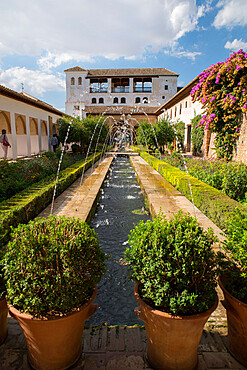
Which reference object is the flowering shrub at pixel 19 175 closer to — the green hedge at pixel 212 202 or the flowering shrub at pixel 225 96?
the green hedge at pixel 212 202

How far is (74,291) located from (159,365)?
75 cm

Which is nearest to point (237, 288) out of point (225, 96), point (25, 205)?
point (25, 205)

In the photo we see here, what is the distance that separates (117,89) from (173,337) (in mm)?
48544

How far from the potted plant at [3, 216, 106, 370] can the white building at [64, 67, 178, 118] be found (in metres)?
44.0

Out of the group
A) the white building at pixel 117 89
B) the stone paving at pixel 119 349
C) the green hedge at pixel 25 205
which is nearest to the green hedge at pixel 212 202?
the stone paving at pixel 119 349

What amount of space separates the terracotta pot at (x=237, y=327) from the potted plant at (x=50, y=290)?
0.96 metres

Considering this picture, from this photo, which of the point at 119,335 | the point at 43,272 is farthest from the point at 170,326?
the point at 43,272

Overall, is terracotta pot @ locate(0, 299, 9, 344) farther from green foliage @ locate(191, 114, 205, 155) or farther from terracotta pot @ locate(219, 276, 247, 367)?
green foliage @ locate(191, 114, 205, 155)

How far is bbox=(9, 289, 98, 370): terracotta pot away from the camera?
60.5 inches

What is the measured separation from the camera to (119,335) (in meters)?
1.93

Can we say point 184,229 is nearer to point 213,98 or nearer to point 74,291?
point 74,291

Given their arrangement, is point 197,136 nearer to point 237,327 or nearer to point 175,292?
point 237,327

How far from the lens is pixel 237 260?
1.75 meters

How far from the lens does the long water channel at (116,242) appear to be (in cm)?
257
